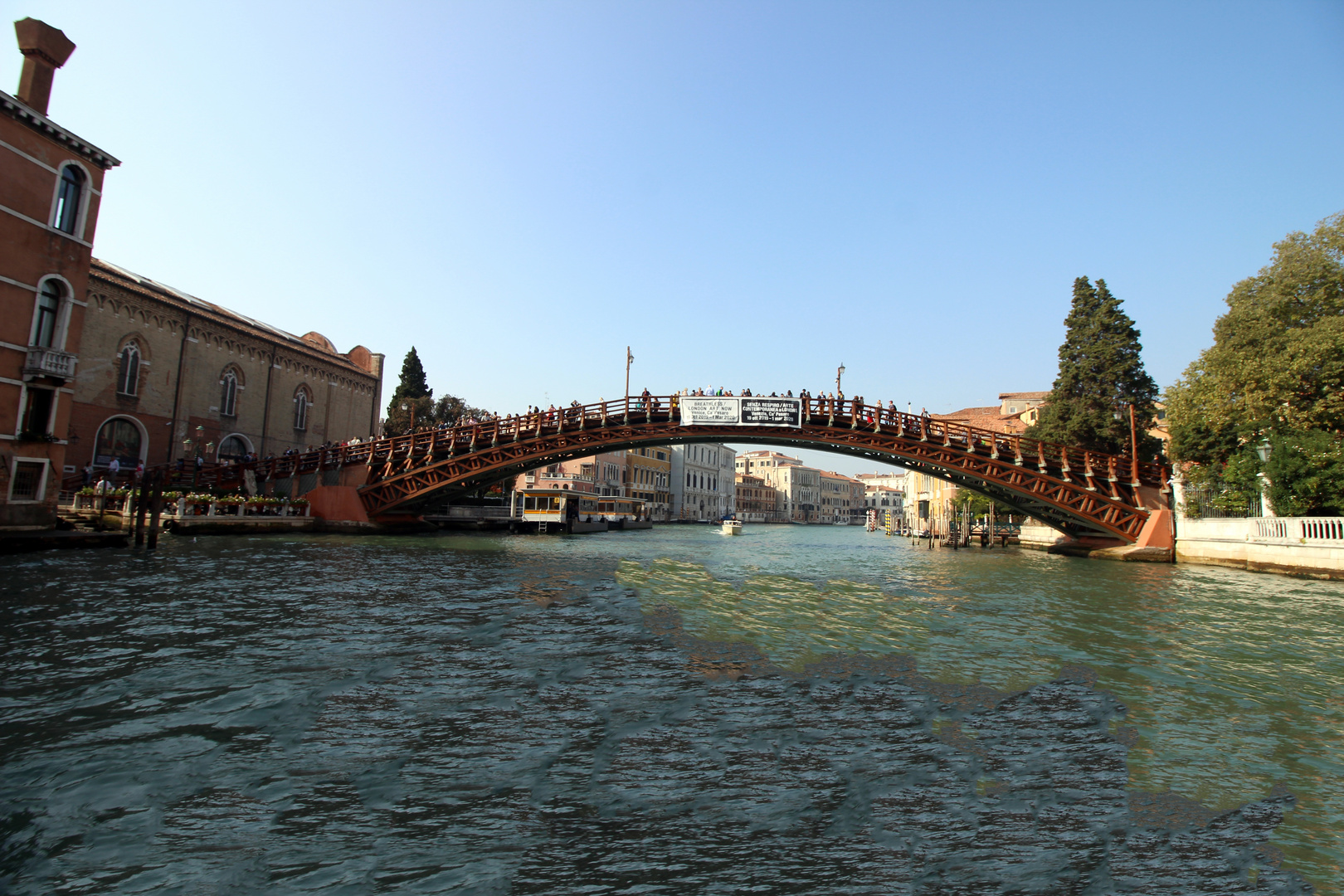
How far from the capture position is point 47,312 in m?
18.1

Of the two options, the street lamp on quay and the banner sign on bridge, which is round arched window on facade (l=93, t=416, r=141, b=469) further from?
the street lamp on quay

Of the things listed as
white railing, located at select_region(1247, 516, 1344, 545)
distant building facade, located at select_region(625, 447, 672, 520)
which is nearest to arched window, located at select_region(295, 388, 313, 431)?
distant building facade, located at select_region(625, 447, 672, 520)

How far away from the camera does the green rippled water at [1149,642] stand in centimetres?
499

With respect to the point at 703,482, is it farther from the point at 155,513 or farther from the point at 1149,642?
the point at 1149,642

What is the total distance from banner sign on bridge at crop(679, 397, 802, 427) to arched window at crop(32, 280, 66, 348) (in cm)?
1949

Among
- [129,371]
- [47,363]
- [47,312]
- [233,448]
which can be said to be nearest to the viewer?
[47,363]

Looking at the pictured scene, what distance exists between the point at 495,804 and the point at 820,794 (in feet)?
6.28

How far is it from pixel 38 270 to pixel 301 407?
22949 millimetres

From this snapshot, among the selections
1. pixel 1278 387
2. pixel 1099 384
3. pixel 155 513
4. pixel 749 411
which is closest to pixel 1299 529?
pixel 1278 387

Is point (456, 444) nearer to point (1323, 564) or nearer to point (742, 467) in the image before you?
point (1323, 564)

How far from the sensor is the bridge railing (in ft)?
89.9

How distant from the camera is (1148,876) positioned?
348cm

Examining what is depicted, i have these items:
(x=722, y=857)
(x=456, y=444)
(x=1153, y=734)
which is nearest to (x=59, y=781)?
(x=722, y=857)

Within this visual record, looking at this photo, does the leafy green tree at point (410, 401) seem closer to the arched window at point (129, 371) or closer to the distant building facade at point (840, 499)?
the arched window at point (129, 371)
